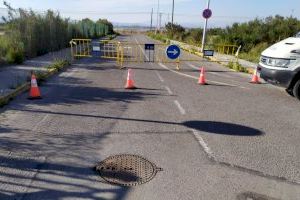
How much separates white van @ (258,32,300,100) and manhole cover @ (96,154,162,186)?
5.75 m

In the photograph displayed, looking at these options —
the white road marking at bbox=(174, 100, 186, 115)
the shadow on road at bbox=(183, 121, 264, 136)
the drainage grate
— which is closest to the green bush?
the white road marking at bbox=(174, 100, 186, 115)

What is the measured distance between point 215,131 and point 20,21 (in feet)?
46.1

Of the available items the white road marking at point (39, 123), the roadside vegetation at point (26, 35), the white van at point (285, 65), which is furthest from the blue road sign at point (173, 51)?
the white road marking at point (39, 123)

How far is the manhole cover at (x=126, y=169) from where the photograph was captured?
434 centimetres

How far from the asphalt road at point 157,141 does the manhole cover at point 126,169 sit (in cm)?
12

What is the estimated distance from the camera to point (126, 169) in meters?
4.65

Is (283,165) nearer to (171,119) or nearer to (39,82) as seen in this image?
(171,119)

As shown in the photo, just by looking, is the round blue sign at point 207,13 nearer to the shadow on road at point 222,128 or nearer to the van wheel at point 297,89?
the van wheel at point 297,89

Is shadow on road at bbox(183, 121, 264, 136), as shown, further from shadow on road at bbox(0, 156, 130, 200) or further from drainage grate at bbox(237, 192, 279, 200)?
shadow on road at bbox(0, 156, 130, 200)

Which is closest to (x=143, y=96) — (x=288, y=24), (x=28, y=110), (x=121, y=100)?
(x=121, y=100)

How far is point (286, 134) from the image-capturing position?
6363mm

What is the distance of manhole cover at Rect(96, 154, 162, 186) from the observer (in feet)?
14.2

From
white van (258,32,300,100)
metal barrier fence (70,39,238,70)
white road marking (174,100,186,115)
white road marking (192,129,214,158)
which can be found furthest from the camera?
metal barrier fence (70,39,238,70)

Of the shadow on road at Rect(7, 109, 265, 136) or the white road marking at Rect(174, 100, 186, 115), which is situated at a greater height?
the white road marking at Rect(174, 100, 186, 115)
